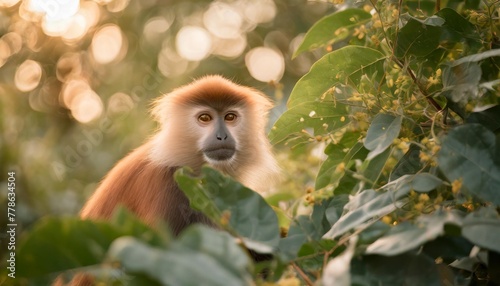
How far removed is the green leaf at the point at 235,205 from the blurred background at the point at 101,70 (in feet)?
6.45

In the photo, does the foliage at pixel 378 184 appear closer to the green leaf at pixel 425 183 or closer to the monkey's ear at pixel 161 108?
the green leaf at pixel 425 183

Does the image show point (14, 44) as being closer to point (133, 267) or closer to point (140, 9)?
point (140, 9)

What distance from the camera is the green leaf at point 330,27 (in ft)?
8.43

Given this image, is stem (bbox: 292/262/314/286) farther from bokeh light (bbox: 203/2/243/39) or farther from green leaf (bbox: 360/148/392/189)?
bokeh light (bbox: 203/2/243/39)

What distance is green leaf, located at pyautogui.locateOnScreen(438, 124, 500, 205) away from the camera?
1653mm

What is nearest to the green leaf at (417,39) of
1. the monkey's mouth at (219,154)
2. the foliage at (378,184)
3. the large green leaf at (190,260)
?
the foliage at (378,184)

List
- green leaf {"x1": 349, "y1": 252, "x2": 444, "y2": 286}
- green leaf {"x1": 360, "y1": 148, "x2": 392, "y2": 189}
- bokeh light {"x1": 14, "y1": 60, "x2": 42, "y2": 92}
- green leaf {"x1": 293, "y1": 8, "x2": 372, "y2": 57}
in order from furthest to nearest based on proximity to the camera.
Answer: bokeh light {"x1": 14, "y1": 60, "x2": 42, "y2": 92}
green leaf {"x1": 293, "y1": 8, "x2": 372, "y2": 57}
green leaf {"x1": 360, "y1": 148, "x2": 392, "y2": 189}
green leaf {"x1": 349, "y1": 252, "x2": 444, "y2": 286}

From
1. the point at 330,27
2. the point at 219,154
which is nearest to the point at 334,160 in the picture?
the point at 330,27

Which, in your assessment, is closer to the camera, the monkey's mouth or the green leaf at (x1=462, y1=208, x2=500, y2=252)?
the green leaf at (x1=462, y1=208, x2=500, y2=252)

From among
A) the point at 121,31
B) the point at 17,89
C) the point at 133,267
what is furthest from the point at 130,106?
the point at 133,267

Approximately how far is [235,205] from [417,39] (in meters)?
0.85

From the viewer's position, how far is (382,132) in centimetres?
195

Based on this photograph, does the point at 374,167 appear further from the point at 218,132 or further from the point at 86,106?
the point at 86,106

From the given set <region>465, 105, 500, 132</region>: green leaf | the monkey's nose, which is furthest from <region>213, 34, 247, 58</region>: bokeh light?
<region>465, 105, 500, 132</region>: green leaf
